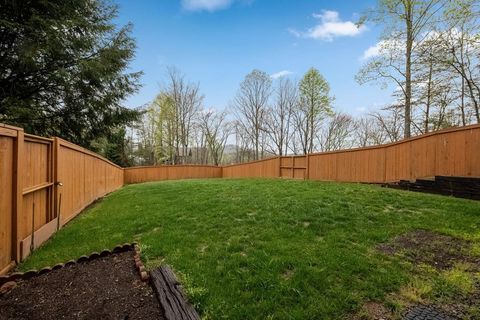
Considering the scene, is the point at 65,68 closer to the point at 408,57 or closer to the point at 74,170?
the point at 74,170

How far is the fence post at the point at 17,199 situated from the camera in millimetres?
3281

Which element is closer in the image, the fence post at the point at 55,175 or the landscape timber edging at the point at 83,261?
the landscape timber edging at the point at 83,261

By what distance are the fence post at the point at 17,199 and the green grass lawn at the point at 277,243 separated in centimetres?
24

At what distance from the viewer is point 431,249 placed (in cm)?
346

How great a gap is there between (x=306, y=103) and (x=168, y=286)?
23.8 meters

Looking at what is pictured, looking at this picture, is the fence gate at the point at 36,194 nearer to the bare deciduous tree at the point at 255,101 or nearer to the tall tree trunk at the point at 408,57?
the tall tree trunk at the point at 408,57

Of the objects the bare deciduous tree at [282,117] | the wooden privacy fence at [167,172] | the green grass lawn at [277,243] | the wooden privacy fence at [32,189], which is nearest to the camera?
the green grass lawn at [277,243]

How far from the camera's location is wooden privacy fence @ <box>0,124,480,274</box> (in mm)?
3270

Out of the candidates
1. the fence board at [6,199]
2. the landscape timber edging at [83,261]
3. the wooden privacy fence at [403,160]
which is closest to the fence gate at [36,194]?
the fence board at [6,199]

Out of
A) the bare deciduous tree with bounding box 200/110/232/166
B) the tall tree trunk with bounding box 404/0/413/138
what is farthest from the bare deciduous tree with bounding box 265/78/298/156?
the tall tree trunk with bounding box 404/0/413/138

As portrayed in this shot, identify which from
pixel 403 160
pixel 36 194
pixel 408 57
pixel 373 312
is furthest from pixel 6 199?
pixel 408 57

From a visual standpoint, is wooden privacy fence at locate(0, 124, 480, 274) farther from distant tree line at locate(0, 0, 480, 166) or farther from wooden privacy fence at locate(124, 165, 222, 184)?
wooden privacy fence at locate(124, 165, 222, 184)

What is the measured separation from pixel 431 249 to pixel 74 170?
658 cm

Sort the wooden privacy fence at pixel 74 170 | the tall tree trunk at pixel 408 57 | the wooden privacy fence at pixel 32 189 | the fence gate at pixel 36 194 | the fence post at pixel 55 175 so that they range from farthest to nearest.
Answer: the tall tree trunk at pixel 408 57
the fence post at pixel 55 175
the fence gate at pixel 36 194
the wooden privacy fence at pixel 74 170
the wooden privacy fence at pixel 32 189
